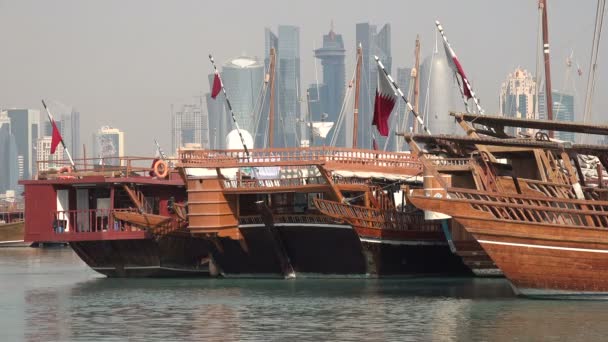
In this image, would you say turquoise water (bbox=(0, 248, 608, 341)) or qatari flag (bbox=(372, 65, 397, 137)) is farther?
qatari flag (bbox=(372, 65, 397, 137))

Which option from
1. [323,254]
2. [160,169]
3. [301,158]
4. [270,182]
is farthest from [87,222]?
[301,158]

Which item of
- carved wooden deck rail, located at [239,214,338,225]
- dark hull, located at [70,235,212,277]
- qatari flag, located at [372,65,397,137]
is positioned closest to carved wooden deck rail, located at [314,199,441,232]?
carved wooden deck rail, located at [239,214,338,225]

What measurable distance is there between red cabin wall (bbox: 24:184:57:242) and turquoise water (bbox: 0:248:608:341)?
200cm

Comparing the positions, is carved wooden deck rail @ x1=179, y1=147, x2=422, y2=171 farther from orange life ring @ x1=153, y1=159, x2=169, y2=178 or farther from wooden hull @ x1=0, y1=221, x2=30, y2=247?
wooden hull @ x1=0, y1=221, x2=30, y2=247

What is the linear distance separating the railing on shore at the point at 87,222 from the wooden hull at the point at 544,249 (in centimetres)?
1397

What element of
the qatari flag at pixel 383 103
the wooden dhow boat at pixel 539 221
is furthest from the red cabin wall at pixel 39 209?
the wooden dhow boat at pixel 539 221

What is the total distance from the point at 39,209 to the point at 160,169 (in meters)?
4.09

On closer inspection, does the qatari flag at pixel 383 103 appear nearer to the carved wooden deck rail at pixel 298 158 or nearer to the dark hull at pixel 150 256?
the carved wooden deck rail at pixel 298 158

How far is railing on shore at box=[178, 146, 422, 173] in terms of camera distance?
40281 millimetres

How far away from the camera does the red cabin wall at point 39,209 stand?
45.4 m

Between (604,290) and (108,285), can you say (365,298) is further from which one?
(108,285)

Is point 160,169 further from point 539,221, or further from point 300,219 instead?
point 539,221

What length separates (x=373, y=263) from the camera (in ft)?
139

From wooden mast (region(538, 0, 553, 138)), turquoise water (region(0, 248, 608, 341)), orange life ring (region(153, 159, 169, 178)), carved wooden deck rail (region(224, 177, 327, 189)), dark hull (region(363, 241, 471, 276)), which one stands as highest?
wooden mast (region(538, 0, 553, 138))
